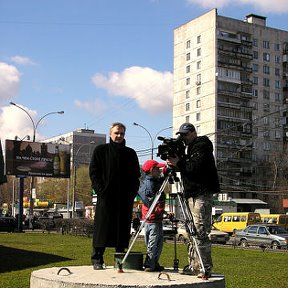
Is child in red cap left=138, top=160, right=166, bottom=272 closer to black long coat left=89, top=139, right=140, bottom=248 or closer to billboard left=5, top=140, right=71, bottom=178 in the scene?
black long coat left=89, top=139, right=140, bottom=248

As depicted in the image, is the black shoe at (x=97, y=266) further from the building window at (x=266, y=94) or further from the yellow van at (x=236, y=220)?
the building window at (x=266, y=94)

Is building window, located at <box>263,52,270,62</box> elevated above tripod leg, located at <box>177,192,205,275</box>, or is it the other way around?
building window, located at <box>263,52,270,62</box>

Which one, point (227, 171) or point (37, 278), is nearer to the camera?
point (37, 278)

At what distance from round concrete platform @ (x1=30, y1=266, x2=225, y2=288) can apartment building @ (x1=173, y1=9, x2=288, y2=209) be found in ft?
235

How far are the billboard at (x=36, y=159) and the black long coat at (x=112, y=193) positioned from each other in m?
36.7

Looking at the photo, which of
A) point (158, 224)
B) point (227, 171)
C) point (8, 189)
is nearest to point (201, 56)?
point (227, 171)

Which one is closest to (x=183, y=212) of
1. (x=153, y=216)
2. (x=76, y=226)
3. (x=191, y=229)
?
(x=191, y=229)

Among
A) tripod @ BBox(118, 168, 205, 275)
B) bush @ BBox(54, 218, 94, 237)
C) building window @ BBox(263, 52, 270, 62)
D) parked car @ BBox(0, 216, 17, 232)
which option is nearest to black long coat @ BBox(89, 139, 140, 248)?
tripod @ BBox(118, 168, 205, 275)

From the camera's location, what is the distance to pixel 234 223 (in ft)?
153

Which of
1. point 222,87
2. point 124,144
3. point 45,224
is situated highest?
point 222,87

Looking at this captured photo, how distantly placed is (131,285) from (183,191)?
1.43 m

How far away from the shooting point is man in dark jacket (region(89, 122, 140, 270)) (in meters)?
6.97

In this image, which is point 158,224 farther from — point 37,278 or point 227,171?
point 227,171

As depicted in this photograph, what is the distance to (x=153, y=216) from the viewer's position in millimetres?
7488
